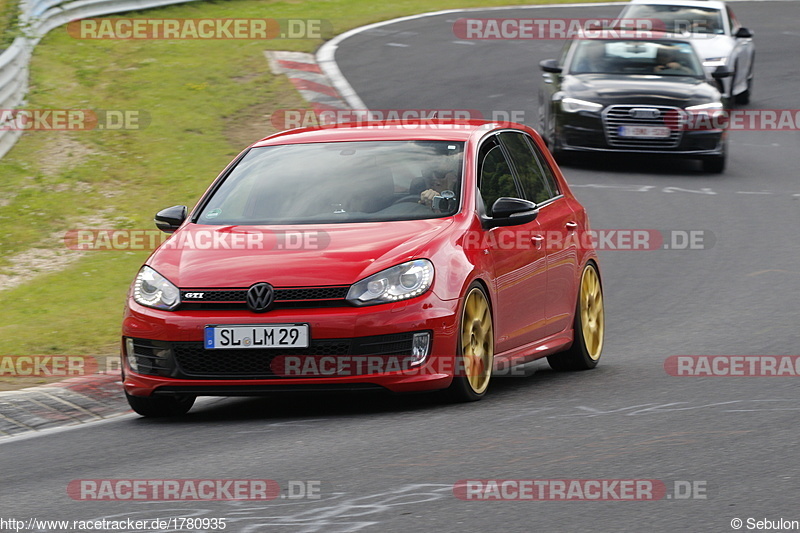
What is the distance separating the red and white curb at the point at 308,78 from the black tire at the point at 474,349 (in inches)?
532

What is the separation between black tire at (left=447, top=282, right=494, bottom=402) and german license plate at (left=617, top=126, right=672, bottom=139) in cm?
1108

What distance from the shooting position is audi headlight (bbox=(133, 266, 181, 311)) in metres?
8.04

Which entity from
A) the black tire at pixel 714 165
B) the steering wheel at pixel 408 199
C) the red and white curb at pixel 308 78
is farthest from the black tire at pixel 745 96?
the steering wheel at pixel 408 199

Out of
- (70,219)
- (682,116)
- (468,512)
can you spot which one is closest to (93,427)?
(468,512)

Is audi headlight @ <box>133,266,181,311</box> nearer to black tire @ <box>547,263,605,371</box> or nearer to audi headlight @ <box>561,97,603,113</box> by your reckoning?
black tire @ <box>547,263,605,371</box>

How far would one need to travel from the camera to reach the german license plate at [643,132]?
63.2ft

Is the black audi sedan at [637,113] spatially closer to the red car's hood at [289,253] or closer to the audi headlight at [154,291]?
the red car's hood at [289,253]

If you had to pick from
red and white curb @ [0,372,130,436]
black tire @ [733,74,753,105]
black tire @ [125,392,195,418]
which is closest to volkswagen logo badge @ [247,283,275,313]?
black tire @ [125,392,195,418]

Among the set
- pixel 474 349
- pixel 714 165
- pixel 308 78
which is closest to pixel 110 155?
pixel 308 78

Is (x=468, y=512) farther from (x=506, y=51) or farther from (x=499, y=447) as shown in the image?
(x=506, y=51)

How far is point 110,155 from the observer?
19203 millimetres

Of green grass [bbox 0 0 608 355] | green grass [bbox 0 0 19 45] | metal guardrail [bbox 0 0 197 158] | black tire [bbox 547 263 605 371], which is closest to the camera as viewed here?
black tire [bbox 547 263 605 371]

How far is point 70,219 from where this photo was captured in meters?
16.1

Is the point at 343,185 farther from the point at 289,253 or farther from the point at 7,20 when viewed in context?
the point at 7,20
